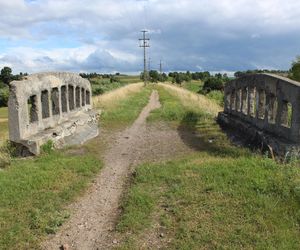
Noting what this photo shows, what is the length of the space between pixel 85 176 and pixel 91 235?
3.31m

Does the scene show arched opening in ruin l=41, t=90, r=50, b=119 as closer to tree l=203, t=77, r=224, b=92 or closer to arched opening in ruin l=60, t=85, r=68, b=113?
arched opening in ruin l=60, t=85, r=68, b=113

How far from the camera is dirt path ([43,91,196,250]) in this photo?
7.21 meters

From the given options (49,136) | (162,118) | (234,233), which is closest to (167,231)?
(234,233)

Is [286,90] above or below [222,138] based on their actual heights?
above

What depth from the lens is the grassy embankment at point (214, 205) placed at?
6879 mm

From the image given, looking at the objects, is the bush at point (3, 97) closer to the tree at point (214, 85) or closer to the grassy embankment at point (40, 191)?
the tree at point (214, 85)

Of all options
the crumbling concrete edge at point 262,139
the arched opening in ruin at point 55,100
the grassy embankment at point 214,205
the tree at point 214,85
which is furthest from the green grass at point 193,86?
the grassy embankment at point 214,205

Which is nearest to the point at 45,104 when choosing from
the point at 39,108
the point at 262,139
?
the point at 39,108

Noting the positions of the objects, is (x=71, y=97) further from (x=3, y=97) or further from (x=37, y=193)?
(x=3, y=97)

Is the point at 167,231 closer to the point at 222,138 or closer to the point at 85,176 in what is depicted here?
the point at 85,176

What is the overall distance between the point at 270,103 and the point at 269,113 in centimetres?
31

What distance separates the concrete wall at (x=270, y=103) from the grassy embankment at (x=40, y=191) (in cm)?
521

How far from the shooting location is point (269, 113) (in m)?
13.8

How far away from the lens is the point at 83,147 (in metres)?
14.2
